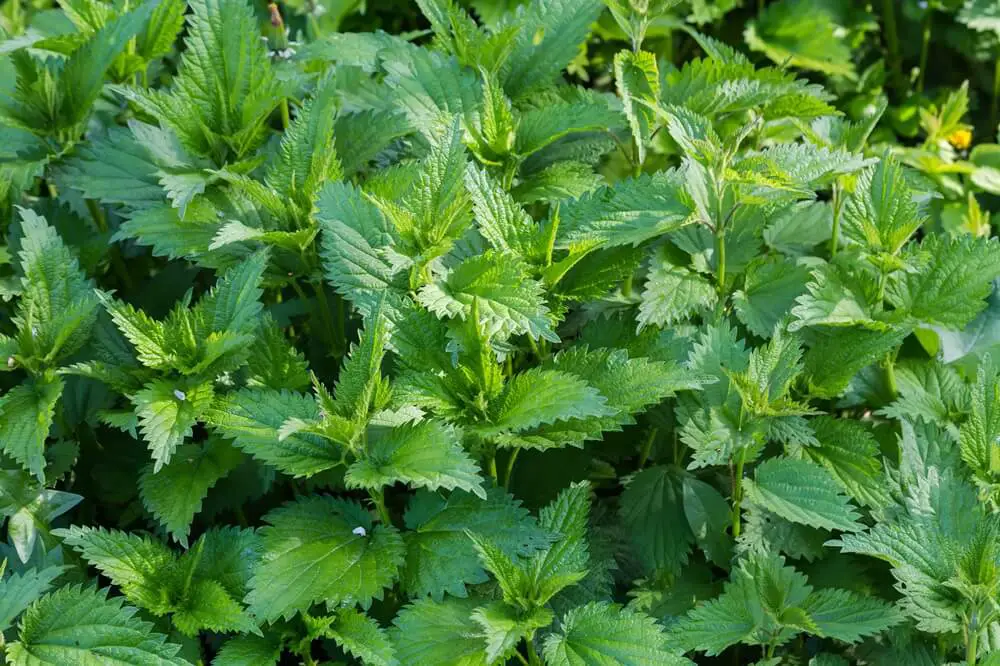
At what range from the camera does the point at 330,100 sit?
2211 millimetres

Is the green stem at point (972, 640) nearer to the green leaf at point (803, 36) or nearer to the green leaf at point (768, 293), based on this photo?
the green leaf at point (768, 293)

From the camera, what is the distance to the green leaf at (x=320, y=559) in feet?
5.88

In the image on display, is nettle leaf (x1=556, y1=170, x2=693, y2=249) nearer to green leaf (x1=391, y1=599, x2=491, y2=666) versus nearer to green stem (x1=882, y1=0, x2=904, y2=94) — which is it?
green leaf (x1=391, y1=599, x2=491, y2=666)

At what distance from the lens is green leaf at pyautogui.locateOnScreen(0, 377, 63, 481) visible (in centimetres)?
195

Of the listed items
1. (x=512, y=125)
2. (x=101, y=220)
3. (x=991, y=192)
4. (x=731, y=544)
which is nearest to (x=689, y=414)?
(x=731, y=544)

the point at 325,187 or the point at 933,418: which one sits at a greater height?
the point at 325,187

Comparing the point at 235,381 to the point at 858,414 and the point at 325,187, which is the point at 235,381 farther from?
the point at 858,414

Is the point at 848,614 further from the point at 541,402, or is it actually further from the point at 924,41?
the point at 924,41

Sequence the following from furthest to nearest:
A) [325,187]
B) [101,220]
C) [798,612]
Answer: [101,220], [325,187], [798,612]

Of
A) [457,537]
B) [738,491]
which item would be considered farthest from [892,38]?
[457,537]

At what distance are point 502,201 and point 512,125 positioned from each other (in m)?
0.27

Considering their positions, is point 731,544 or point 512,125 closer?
point 731,544

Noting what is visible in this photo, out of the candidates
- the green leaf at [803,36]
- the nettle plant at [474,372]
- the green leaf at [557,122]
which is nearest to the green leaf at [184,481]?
the nettle plant at [474,372]

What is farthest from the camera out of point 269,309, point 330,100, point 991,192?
point 991,192
